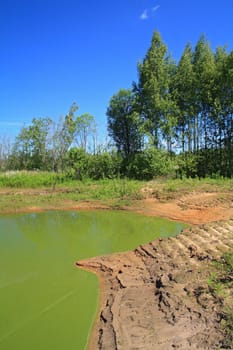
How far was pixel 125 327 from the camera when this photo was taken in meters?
3.29

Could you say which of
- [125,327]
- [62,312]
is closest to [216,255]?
[125,327]

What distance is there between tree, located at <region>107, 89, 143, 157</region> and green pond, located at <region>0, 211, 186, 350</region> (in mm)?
12080

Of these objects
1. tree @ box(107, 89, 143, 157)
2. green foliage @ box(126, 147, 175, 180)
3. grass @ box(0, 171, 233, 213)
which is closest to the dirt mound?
grass @ box(0, 171, 233, 213)

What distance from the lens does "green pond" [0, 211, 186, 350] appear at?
11.5ft

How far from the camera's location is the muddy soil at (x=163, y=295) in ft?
9.75

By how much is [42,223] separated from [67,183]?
7.40m

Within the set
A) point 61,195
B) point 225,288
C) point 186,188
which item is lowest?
point 225,288

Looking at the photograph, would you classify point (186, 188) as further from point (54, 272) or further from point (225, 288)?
point (225, 288)

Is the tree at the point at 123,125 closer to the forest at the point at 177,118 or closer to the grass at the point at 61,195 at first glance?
the forest at the point at 177,118

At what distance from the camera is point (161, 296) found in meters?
3.77

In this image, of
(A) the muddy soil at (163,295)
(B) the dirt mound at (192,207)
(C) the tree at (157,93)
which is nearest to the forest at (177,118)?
(C) the tree at (157,93)

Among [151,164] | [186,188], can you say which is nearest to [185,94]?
[151,164]

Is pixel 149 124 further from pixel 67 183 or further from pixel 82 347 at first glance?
pixel 82 347

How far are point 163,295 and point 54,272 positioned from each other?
2.34 meters
